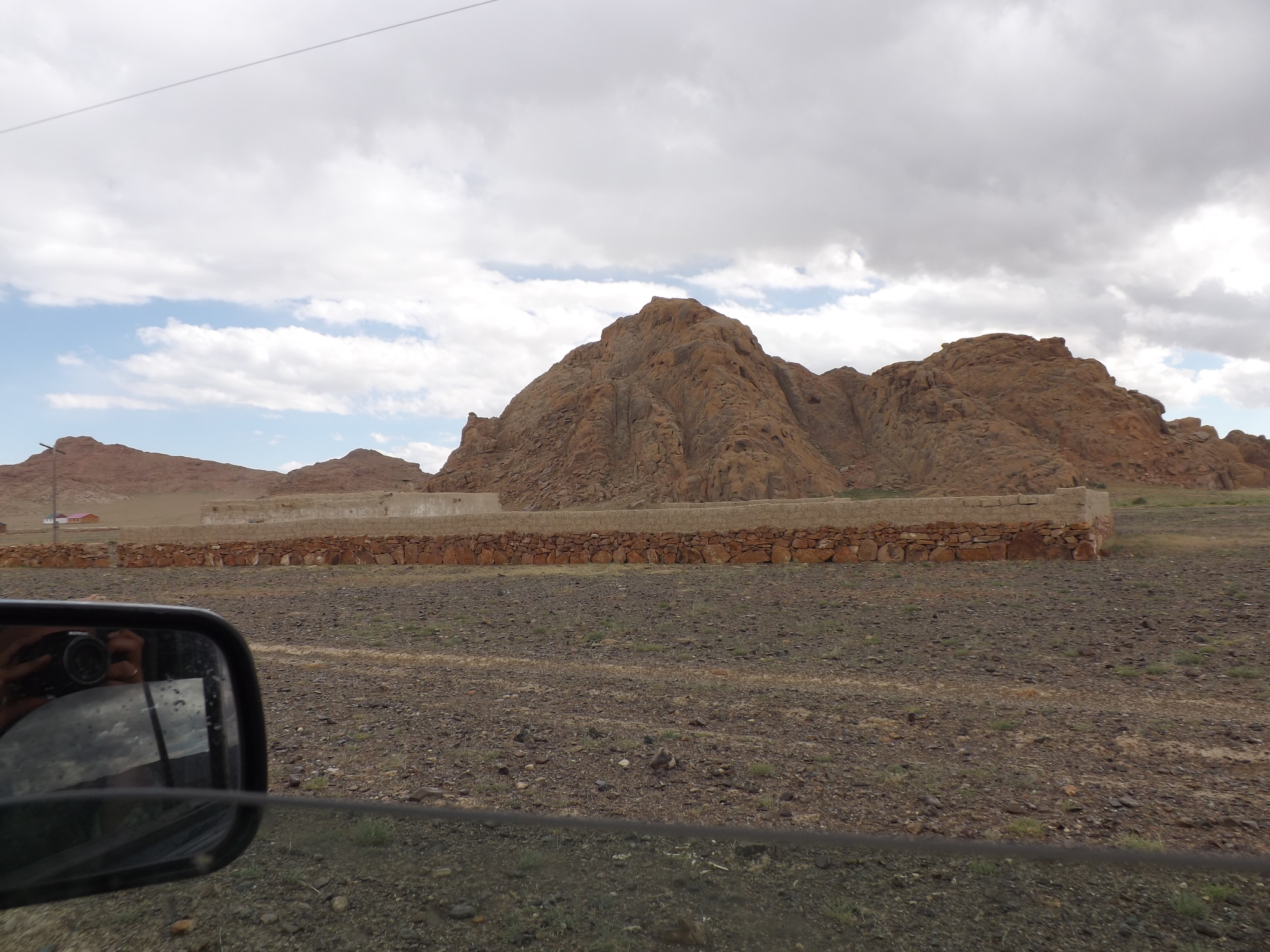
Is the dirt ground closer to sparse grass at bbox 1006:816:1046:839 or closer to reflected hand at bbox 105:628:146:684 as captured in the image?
sparse grass at bbox 1006:816:1046:839

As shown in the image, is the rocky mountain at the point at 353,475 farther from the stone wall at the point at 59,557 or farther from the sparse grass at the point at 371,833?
the sparse grass at the point at 371,833

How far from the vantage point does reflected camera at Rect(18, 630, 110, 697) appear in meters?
1.56

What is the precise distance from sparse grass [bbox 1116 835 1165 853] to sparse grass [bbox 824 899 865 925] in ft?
Answer: 10.4

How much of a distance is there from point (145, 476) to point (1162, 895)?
132870mm

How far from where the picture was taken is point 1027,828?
13.9 feet

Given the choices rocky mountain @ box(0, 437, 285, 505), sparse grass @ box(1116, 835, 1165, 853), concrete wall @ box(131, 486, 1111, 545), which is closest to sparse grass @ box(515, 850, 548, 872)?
sparse grass @ box(1116, 835, 1165, 853)

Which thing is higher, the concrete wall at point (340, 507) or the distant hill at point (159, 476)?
the distant hill at point (159, 476)

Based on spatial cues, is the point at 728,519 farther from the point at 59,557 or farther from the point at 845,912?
the point at 59,557

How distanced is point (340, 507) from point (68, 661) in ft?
108

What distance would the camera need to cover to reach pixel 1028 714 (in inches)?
264

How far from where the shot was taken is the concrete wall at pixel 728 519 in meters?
17.2

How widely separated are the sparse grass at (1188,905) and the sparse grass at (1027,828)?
11.3 ft

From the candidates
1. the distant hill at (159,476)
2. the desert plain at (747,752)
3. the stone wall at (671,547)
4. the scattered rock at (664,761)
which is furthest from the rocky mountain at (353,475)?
the scattered rock at (664,761)

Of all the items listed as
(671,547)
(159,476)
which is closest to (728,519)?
(671,547)
